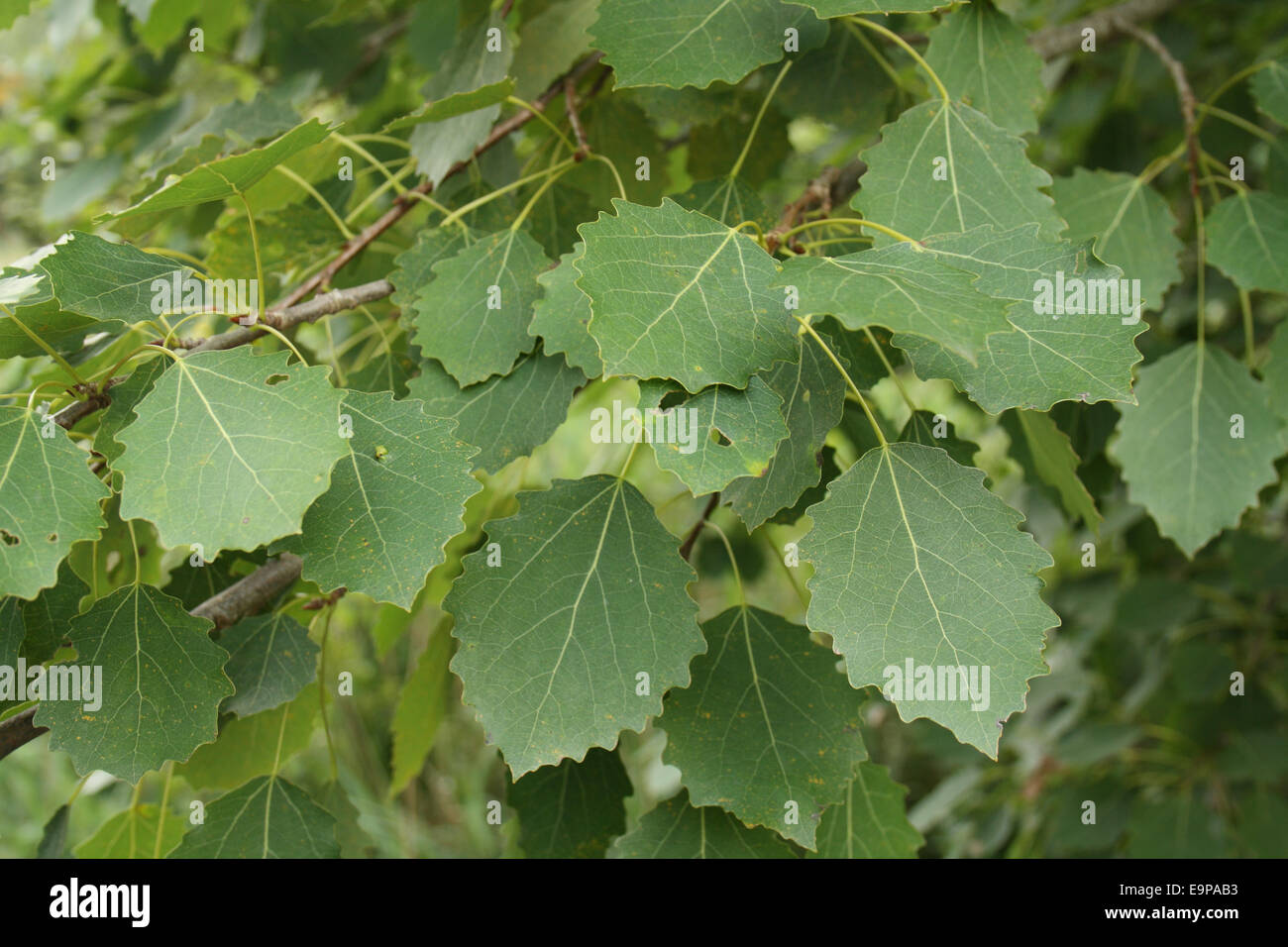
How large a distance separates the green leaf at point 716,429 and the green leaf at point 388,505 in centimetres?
19

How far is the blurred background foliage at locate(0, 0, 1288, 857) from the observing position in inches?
54.2

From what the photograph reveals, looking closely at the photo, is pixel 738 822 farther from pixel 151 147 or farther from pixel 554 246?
pixel 151 147

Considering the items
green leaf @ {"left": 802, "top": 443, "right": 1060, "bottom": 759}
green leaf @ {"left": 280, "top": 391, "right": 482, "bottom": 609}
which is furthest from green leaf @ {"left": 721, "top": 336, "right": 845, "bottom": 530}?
green leaf @ {"left": 280, "top": 391, "right": 482, "bottom": 609}

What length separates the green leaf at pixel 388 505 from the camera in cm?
91

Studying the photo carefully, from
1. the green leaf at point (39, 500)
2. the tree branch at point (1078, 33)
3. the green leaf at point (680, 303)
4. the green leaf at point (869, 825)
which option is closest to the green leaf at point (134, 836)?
the green leaf at point (39, 500)

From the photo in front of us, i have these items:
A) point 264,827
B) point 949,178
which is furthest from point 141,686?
point 949,178

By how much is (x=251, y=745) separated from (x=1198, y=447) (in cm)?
138

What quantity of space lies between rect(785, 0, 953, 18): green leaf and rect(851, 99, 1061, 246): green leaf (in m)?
0.17

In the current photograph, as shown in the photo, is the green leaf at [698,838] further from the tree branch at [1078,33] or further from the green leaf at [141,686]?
the tree branch at [1078,33]

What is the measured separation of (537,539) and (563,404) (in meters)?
0.15

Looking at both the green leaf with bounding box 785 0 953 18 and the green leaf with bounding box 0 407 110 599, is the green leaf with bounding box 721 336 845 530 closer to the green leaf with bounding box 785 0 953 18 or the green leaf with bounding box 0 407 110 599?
the green leaf with bounding box 785 0 953 18

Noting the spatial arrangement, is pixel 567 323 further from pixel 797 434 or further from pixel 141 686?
pixel 141 686
